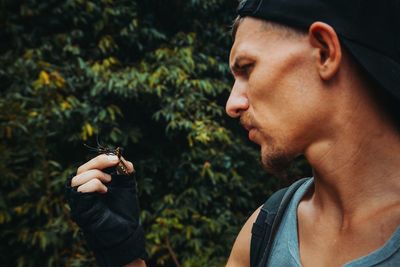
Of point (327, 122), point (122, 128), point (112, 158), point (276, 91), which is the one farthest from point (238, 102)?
point (122, 128)

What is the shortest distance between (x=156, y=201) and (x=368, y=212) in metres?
3.12

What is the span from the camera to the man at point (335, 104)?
103 centimetres

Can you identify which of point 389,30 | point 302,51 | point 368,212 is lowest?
point 368,212

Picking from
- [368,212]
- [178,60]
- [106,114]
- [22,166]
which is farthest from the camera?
[178,60]

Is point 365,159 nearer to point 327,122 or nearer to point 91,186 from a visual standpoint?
point 327,122

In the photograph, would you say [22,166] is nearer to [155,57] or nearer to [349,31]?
[155,57]

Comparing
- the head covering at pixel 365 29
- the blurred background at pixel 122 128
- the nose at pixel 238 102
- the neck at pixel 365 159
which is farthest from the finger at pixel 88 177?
the blurred background at pixel 122 128

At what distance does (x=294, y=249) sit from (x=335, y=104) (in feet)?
1.24

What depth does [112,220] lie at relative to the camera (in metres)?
1.38

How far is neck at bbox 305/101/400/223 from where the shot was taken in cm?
111

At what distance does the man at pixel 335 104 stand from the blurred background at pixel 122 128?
2636 millimetres

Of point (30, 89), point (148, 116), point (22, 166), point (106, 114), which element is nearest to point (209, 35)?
point (148, 116)

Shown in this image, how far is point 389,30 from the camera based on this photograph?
106cm

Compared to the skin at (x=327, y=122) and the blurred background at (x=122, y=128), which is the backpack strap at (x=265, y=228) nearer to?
the skin at (x=327, y=122)
